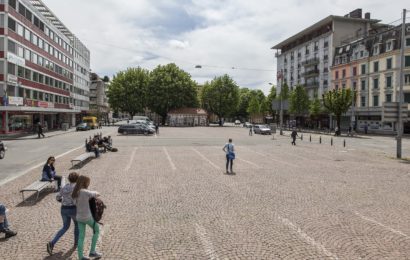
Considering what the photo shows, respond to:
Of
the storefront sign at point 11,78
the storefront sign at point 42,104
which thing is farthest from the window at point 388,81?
the storefront sign at point 11,78

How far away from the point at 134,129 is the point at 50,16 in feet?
89.8

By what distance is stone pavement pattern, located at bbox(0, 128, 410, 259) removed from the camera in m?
7.15

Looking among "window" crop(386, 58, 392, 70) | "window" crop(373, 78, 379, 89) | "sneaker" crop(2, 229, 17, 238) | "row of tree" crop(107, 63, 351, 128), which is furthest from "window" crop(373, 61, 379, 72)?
"sneaker" crop(2, 229, 17, 238)

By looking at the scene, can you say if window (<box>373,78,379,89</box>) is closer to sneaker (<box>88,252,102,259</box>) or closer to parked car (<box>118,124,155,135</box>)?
parked car (<box>118,124,155,135</box>)

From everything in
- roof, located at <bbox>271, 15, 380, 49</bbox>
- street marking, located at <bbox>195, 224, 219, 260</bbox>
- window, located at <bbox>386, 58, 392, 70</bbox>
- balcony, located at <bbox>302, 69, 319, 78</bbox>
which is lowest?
street marking, located at <bbox>195, 224, 219, 260</bbox>

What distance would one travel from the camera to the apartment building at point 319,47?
2709 inches

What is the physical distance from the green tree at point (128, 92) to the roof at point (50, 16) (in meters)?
21.0

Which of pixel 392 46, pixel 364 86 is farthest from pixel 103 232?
pixel 364 86

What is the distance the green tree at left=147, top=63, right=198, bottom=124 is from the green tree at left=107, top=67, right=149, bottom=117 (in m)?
2.64

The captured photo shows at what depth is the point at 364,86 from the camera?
6003 cm

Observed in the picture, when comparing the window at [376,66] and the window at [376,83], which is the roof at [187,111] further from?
the window at [376,66]

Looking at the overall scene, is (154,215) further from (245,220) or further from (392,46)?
(392,46)

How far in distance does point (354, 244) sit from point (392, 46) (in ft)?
178

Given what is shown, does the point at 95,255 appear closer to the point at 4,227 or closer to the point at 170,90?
the point at 4,227
